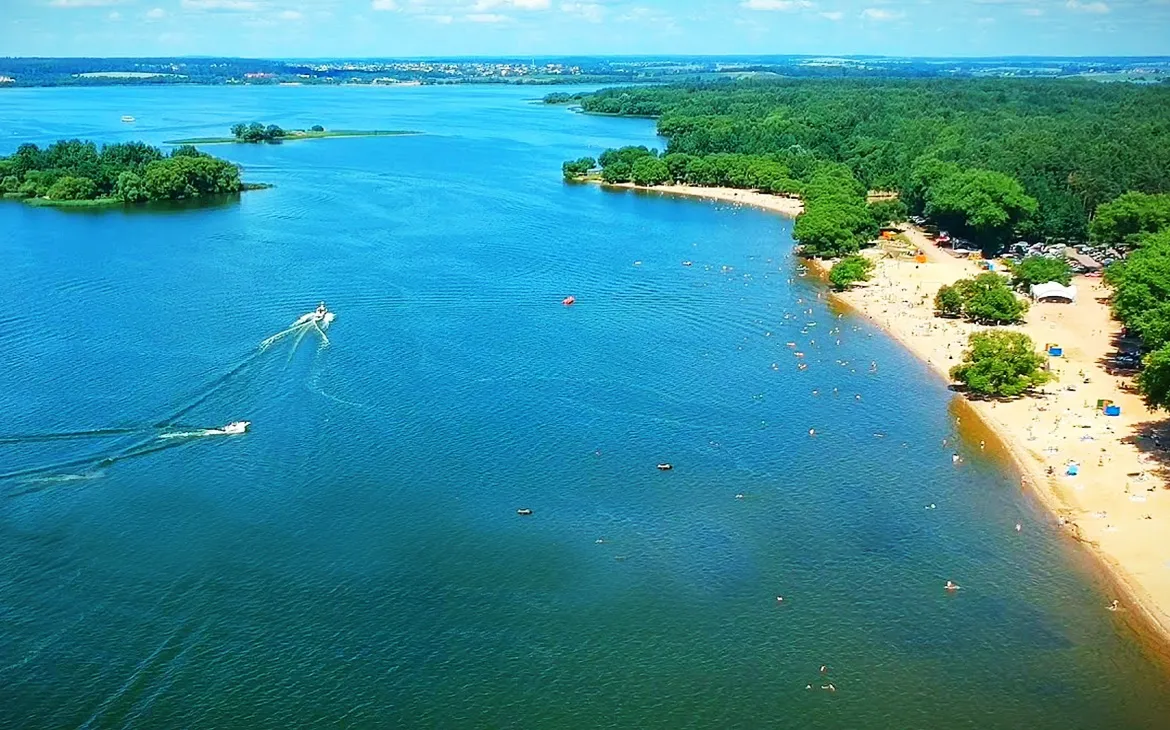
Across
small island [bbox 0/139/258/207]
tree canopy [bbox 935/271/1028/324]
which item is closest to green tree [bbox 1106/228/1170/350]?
tree canopy [bbox 935/271/1028/324]

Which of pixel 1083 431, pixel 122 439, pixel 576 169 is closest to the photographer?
pixel 122 439

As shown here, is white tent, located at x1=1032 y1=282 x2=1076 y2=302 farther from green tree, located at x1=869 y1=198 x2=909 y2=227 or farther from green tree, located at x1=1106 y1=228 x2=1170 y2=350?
green tree, located at x1=869 y1=198 x2=909 y2=227

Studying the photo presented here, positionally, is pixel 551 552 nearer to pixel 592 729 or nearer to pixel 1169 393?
pixel 592 729

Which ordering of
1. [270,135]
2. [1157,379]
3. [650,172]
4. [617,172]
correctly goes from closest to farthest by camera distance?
[1157,379] → [650,172] → [617,172] → [270,135]

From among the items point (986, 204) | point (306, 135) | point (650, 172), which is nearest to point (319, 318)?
point (986, 204)

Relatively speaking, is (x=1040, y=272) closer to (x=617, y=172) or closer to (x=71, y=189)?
(x=617, y=172)

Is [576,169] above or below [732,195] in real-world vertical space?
above

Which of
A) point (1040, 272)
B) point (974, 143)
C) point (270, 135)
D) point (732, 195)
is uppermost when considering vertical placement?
point (974, 143)

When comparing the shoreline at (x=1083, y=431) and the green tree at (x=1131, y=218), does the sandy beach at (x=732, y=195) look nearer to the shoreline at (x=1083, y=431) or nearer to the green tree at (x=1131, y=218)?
the shoreline at (x=1083, y=431)
